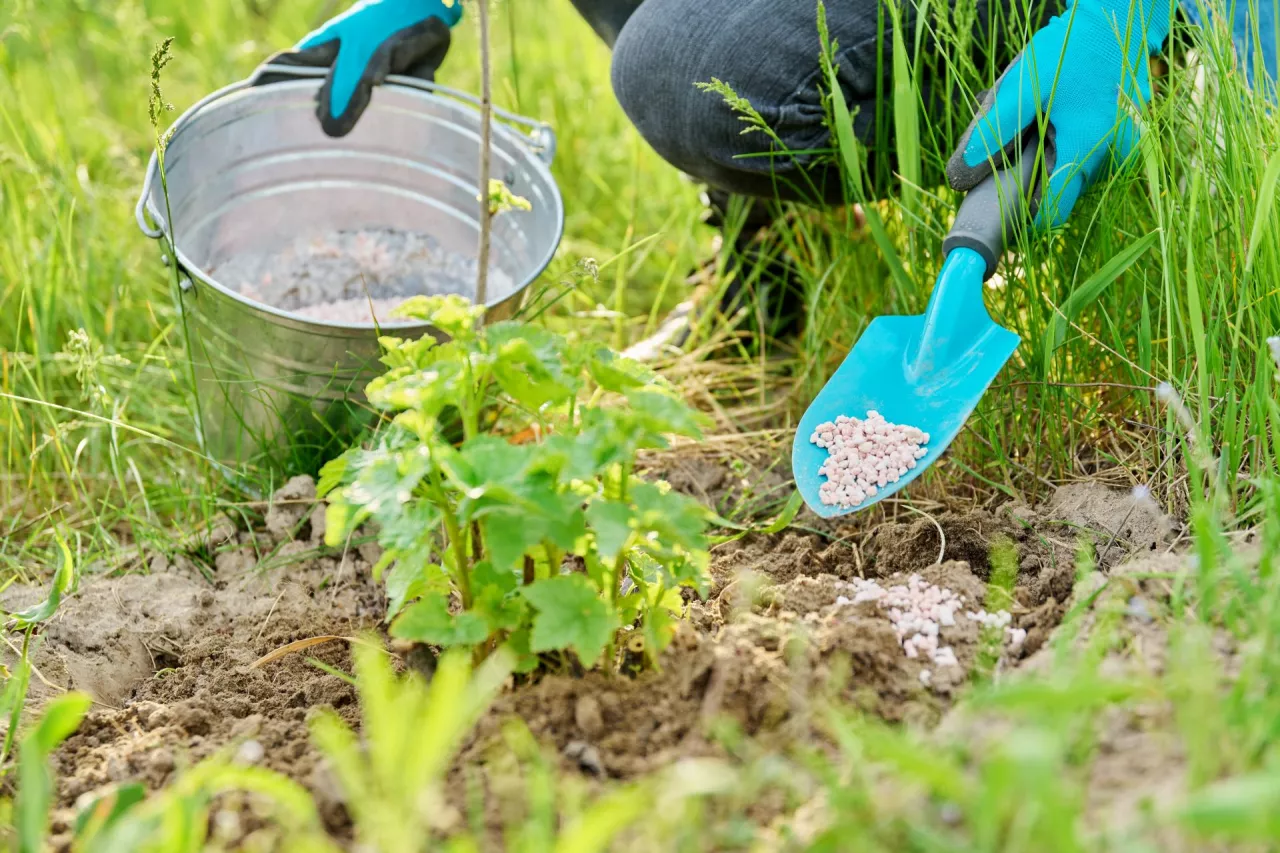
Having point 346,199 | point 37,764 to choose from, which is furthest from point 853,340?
point 37,764

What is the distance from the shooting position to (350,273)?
2176 millimetres

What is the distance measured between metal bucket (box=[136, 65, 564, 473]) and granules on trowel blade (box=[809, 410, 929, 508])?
50cm

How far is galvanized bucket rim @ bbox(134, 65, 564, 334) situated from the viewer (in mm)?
1646

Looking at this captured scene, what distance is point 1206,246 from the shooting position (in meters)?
1.51

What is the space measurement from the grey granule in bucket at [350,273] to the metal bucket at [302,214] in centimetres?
5

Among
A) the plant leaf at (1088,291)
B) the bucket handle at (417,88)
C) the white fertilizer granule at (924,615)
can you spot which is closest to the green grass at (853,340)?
the plant leaf at (1088,291)

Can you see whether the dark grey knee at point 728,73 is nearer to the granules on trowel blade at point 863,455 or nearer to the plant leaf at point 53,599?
the granules on trowel blade at point 863,455

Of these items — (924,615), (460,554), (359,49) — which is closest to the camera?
(460,554)

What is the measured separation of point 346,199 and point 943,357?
125 cm

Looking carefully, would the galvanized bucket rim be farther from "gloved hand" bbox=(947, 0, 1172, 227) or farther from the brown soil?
"gloved hand" bbox=(947, 0, 1172, 227)

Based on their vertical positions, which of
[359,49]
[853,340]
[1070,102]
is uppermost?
[359,49]

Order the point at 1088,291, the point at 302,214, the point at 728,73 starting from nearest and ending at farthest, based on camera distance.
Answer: the point at 1088,291
the point at 728,73
the point at 302,214

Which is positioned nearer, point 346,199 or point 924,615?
point 924,615

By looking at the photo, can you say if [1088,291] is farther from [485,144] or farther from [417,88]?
[417,88]
